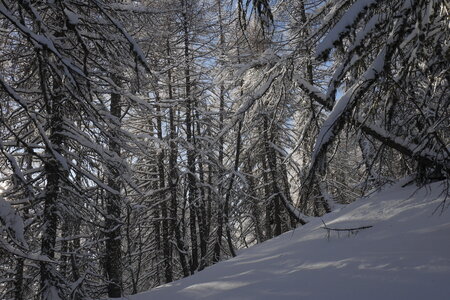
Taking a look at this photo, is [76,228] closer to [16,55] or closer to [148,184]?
[16,55]

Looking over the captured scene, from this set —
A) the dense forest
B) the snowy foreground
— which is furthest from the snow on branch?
the snowy foreground

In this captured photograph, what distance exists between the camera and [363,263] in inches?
124

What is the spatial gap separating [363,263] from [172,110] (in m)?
10.3

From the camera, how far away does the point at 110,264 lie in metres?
7.79

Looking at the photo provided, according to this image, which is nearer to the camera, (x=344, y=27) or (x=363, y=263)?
(x=344, y=27)

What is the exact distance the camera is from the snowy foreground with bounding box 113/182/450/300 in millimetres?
2645

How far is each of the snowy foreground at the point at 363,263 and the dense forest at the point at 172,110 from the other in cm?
59

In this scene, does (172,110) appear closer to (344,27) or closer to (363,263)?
(363,263)

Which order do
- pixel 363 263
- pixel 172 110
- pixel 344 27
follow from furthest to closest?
1. pixel 172 110
2. pixel 363 263
3. pixel 344 27

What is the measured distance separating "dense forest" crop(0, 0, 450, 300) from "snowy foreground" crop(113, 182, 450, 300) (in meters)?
0.59

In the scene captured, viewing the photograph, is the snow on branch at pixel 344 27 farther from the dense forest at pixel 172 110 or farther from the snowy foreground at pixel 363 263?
the snowy foreground at pixel 363 263

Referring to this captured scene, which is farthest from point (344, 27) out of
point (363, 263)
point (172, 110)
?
point (172, 110)

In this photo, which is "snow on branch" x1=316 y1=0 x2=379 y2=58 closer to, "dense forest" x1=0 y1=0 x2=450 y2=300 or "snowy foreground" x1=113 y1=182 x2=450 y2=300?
"dense forest" x1=0 y1=0 x2=450 y2=300

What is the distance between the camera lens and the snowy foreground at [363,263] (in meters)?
2.64
